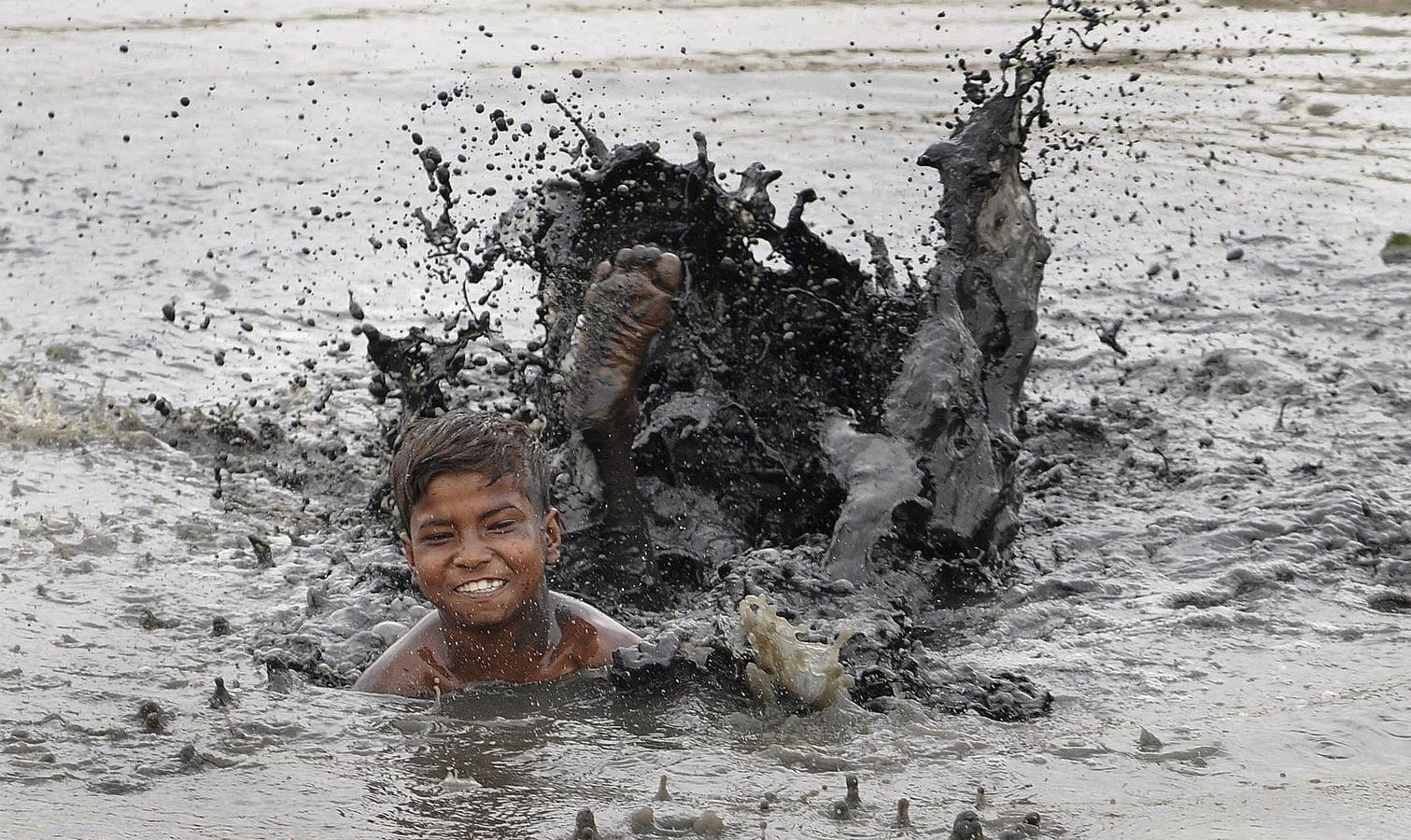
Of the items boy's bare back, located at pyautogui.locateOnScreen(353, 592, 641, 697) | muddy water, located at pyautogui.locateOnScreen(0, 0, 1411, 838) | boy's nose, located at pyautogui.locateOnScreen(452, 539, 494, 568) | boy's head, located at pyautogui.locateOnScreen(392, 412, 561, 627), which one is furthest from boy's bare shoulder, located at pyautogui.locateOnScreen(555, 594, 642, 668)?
boy's nose, located at pyautogui.locateOnScreen(452, 539, 494, 568)

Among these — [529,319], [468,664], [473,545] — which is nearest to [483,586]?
[473,545]

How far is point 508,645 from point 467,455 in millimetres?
615

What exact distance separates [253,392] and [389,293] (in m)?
1.47

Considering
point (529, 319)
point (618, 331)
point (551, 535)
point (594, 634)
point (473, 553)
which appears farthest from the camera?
point (529, 319)

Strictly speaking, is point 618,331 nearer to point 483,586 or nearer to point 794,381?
point 483,586

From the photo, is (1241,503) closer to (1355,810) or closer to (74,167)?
(1355,810)

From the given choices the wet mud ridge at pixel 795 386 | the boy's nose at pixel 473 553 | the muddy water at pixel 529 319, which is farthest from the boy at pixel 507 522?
the wet mud ridge at pixel 795 386

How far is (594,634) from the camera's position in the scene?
180 inches

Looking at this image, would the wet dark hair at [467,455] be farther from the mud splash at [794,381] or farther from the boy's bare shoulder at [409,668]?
the mud splash at [794,381]

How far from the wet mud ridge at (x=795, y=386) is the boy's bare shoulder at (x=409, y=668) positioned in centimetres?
75

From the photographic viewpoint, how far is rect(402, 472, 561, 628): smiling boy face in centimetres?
413

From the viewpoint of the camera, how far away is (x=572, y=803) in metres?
3.61

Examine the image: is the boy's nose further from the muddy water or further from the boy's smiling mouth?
the muddy water

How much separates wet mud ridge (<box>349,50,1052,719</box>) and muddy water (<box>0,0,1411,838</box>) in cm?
42
